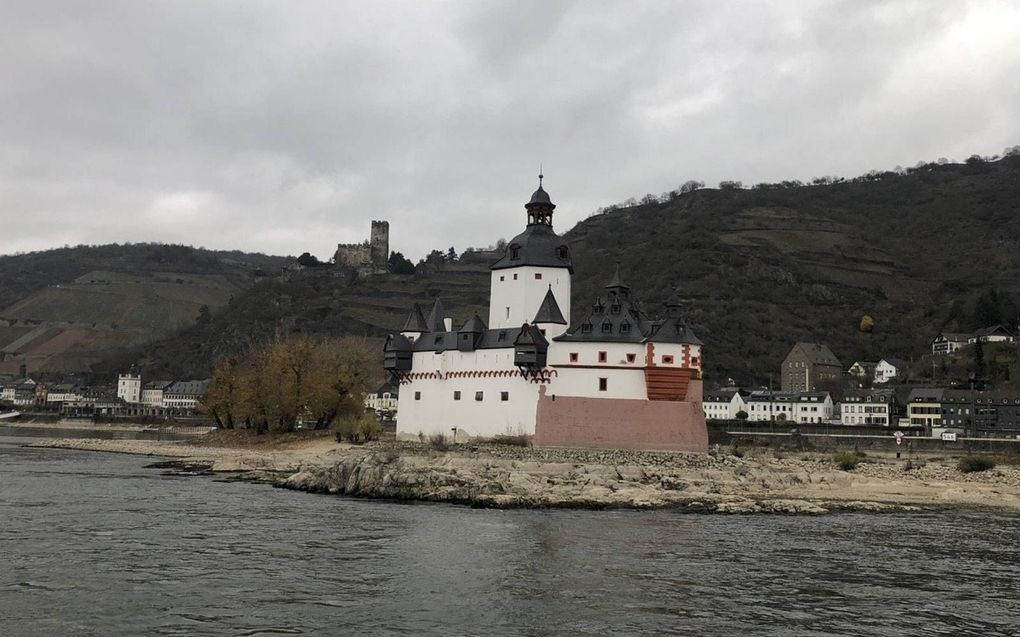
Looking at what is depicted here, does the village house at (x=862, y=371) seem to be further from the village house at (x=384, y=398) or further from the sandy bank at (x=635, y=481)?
the sandy bank at (x=635, y=481)

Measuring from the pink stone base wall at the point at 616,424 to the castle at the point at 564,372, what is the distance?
5cm

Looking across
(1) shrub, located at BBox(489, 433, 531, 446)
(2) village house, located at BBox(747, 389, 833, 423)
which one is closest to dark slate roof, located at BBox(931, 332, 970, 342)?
(2) village house, located at BBox(747, 389, 833, 423)

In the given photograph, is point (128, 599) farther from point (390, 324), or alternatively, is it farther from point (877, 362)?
point (390, 324)

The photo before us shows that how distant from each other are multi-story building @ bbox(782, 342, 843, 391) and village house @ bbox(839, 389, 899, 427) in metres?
11.1

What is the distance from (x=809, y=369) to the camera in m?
102

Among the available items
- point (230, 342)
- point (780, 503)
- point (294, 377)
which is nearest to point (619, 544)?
point (780, 503)

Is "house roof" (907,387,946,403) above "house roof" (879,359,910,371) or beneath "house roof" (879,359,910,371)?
beneath

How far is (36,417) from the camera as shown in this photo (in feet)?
385

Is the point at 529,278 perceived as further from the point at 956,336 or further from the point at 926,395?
the point at 956,336

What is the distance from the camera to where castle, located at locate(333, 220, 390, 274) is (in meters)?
182

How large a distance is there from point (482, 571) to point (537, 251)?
35.5 meters

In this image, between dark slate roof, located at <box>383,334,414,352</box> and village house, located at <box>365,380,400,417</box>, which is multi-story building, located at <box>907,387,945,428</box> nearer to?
dark slate roof, located at <box>383,334,414,352</box>

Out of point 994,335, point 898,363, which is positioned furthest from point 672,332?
point 994,335

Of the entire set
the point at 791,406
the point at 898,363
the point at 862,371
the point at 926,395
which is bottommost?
the point at 791,406
